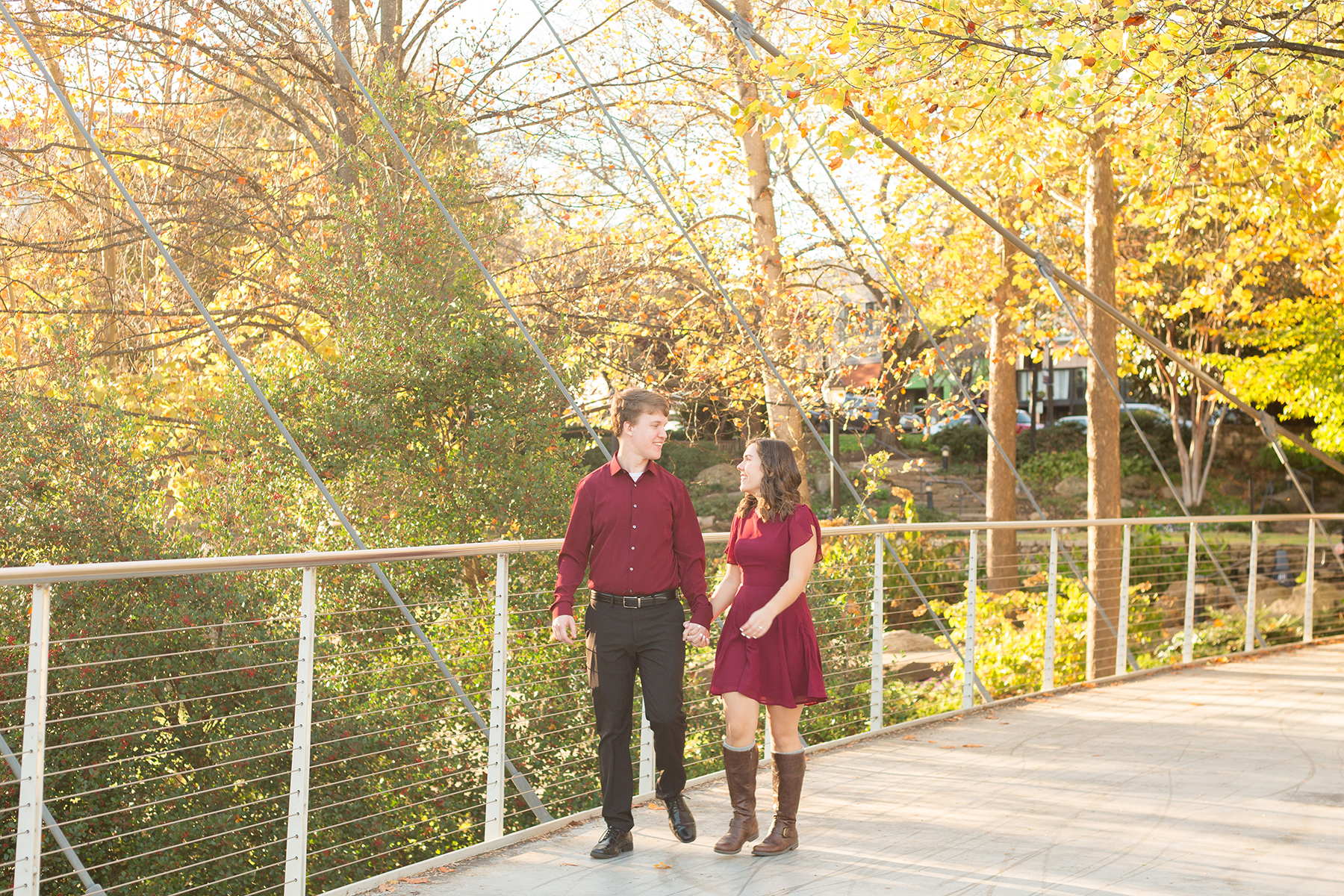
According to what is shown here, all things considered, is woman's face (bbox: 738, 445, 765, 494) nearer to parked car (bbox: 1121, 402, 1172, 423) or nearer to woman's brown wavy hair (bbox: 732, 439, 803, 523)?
woman's brown wavy hair (bbox: 732, 439, 803, 523)

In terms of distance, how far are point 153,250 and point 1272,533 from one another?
1988 cm

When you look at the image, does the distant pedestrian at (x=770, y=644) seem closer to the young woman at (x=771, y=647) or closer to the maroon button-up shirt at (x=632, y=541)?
the young woman at (x=771, y=647)

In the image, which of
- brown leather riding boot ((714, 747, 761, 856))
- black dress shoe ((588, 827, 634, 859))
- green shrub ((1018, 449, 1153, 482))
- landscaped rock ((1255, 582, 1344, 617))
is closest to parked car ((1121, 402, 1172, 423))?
green shrub ((1018, 449, 1153, 482))

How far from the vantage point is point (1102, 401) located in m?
11.3

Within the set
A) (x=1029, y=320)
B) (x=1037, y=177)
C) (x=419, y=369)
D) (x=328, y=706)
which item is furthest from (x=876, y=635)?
(x=1029, y=320)

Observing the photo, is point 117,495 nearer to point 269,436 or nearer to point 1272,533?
point 269,436

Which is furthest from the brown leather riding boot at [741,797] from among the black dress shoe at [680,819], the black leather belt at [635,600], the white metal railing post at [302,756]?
the white metal railing post at [302,756]

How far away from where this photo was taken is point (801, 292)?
14.2 meters

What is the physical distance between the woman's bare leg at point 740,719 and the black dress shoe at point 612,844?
0.47 m

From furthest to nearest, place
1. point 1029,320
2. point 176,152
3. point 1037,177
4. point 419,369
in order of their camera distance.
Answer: point 1029,320 < point 1037,177 < point 176,152 < point 419,369

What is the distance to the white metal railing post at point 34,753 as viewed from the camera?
115 inches

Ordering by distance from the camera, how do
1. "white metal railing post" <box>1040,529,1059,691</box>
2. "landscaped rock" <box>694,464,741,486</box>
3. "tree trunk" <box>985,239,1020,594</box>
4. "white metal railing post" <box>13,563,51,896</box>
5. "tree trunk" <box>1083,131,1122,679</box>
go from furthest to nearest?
"landscaped rock" <box>694,464,741,486</box> < "tree trunk" <box>985,239,1020,594</box> < "tree trunk" <box>1083,131,1122,679</box> < "white metal railing post" <box>1040,529,1059,691</box> < "white metal railing post" <box>13,563,51,896</box>

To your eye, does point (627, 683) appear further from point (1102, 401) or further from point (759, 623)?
point (1102, 401)

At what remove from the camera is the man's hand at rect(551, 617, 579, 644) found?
13.2 feet
